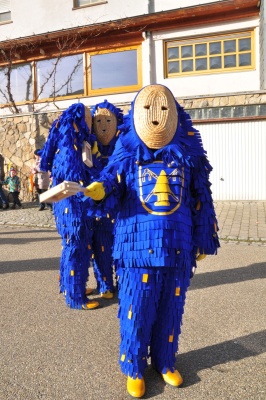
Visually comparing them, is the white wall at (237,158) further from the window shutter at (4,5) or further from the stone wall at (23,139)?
the window shutter at (4,5)

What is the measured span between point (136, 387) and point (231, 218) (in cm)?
624

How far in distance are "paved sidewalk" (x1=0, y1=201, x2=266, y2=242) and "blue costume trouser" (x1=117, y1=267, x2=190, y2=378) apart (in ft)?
14.0

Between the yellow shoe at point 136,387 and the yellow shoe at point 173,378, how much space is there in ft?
0.52

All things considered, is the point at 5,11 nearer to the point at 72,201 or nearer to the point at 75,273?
the point at 72,201

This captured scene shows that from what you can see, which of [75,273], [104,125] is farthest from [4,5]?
[75,273]

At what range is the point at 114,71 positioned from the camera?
11508mm

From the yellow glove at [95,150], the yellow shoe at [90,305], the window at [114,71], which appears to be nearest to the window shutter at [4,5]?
the window at [114,71]

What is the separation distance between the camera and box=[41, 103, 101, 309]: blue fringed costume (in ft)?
11.2

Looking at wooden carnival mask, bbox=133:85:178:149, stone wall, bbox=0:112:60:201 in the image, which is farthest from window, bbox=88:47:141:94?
wooden carnival mask, bbox=133:85:178:149

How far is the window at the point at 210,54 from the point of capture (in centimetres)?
1026

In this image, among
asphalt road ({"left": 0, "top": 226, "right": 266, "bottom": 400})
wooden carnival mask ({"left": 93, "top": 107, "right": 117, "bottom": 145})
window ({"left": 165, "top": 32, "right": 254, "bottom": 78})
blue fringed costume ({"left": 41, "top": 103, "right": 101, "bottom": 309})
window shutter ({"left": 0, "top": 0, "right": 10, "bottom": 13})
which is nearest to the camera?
asphalt road ({"left": 0, "top": 226, "right": 266, "bottom": 400})

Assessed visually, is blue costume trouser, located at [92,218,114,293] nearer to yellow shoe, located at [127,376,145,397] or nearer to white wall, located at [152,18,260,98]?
yellow shoe, located at [127,376,145,397]

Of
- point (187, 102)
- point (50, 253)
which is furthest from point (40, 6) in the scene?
point (50, 253)

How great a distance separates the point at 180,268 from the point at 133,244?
314 mm
